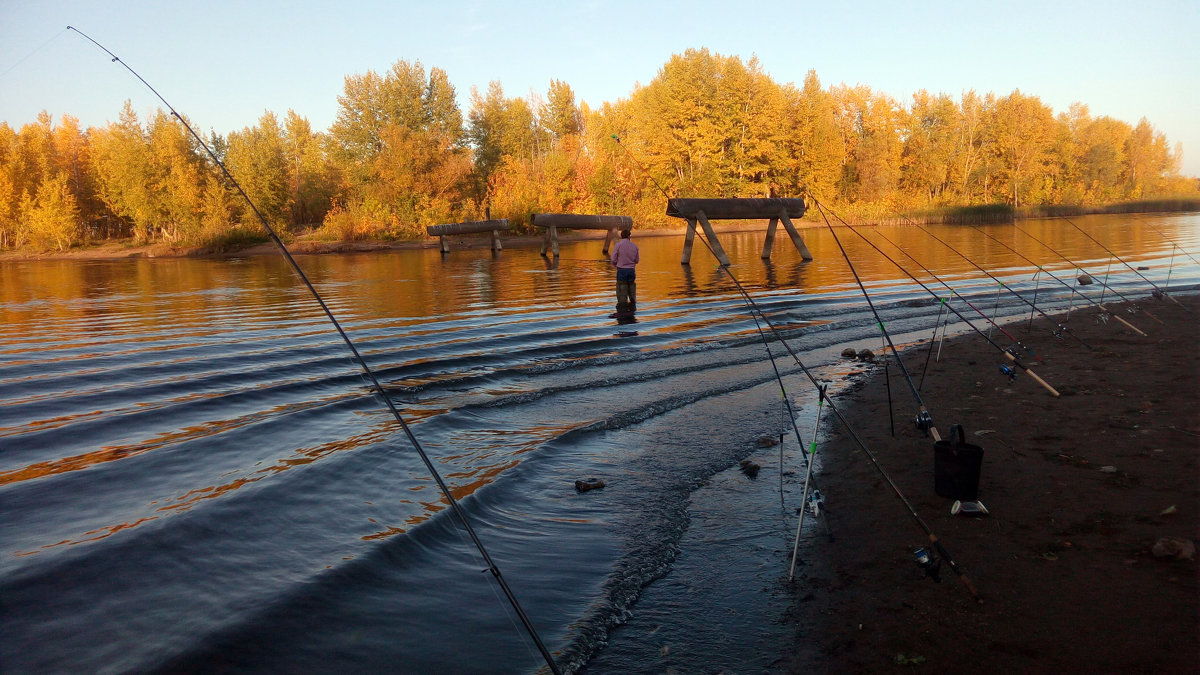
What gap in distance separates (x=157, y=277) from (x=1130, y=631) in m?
33.7

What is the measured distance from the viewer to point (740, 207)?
2400cm

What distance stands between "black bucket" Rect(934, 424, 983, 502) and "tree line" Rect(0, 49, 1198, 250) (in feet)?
155

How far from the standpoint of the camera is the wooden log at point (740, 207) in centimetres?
2223

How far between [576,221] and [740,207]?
8.47 metres

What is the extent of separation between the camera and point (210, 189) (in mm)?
53719

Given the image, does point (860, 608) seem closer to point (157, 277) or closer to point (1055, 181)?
point (157, 277)

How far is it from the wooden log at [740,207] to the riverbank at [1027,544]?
14533 mm

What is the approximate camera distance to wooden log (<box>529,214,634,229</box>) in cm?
2961

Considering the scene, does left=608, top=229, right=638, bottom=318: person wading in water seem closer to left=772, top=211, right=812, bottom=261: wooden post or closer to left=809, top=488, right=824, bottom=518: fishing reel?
left=809, top=488, right=824, bottom=518: fishing reel

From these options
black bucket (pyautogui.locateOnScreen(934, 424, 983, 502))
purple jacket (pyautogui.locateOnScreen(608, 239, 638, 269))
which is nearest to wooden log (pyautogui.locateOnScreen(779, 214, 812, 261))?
purple jacket (pyautogui.locateOnScreen(608, 239, 638, 269))

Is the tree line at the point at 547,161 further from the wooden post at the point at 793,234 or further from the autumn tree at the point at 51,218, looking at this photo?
the wooden post at the point at 793,234

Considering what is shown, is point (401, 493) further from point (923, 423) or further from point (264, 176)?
point (264, 176)

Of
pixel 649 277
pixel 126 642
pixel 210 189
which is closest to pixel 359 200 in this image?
pixel 210 189

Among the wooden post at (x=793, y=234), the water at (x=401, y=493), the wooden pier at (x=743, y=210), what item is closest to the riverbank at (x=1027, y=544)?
the water at (x=401, y=493)
